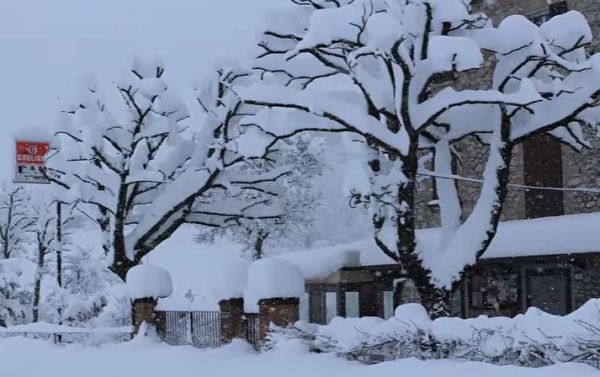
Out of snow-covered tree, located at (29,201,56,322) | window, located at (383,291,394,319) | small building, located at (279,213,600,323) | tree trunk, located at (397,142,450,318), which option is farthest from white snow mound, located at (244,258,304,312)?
snow-covered tree, located at (29,201,56,322)

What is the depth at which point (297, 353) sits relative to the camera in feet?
38.6

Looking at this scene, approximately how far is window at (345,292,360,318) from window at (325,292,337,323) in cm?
109

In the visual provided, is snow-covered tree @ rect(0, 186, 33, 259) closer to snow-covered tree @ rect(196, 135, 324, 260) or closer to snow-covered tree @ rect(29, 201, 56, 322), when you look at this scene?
snow-covered tree @ rect(29, 201, 56, 322)

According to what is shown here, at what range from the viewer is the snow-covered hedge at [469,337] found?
8.67 meters

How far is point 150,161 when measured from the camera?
21.7 m

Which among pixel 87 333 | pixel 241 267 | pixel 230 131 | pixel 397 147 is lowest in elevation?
pixel 87 333

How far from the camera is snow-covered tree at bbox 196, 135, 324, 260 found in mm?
27250

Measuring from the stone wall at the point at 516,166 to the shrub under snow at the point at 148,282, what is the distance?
6.50m

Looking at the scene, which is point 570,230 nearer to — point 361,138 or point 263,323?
point 361,138

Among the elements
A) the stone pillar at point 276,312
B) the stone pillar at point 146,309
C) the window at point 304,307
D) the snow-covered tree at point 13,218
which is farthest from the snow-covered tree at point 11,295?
the stone pillar at point 276,312

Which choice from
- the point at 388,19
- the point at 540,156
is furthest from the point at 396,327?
the point at 540,156

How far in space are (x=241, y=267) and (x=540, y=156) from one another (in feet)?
23.1

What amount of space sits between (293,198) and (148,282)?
479 inches

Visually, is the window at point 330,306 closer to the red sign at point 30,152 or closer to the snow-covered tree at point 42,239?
the red sign at point 30,152
